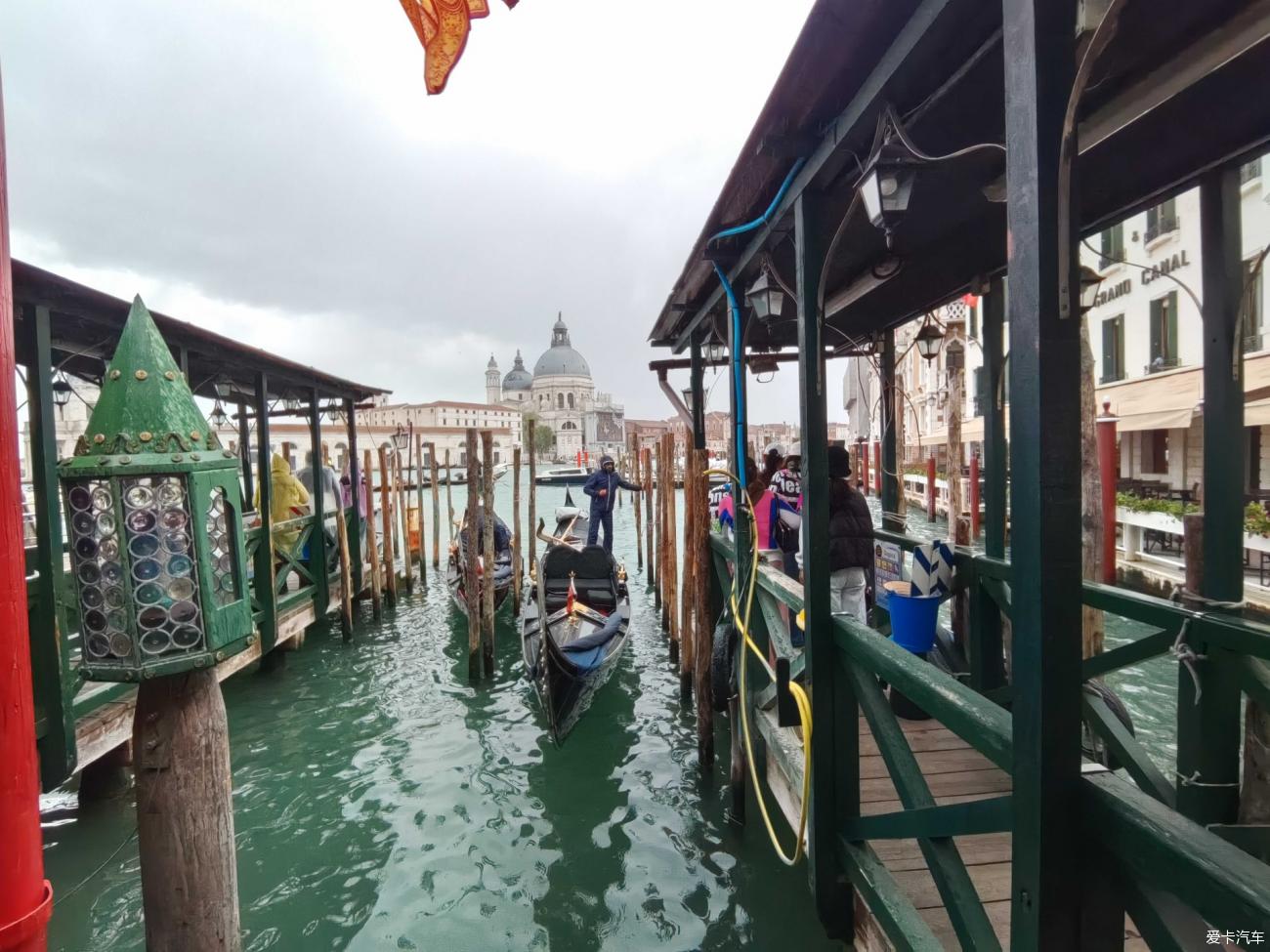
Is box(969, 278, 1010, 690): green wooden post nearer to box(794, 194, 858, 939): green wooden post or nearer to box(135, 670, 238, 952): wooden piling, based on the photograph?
box(794, 194, 858, 939): green wooden post

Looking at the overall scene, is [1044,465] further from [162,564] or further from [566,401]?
[566,401]

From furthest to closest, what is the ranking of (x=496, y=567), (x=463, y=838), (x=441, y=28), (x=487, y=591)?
(x=496, y=567)
(x=487, y=591)
(x=463, y=838)
(x=441, y=28)

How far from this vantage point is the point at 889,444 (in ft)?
18.3

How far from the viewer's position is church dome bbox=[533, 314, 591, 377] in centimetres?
10619

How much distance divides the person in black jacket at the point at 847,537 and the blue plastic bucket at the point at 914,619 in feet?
1.60

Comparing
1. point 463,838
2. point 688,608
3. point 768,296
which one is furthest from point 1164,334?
point 463,838

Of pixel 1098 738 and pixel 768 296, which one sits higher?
pixel 768 296

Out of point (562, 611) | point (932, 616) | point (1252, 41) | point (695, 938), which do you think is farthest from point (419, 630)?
point (1252, 41)

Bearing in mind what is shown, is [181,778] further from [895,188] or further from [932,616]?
[932,616]

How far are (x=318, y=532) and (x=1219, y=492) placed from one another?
934 centimetres

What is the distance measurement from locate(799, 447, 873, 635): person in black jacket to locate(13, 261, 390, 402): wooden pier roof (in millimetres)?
5126

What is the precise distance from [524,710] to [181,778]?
550 cm

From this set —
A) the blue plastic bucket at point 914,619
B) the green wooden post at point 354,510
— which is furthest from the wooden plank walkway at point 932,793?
the green wooden post at point 354,510

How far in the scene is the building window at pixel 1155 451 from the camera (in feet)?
46.4
